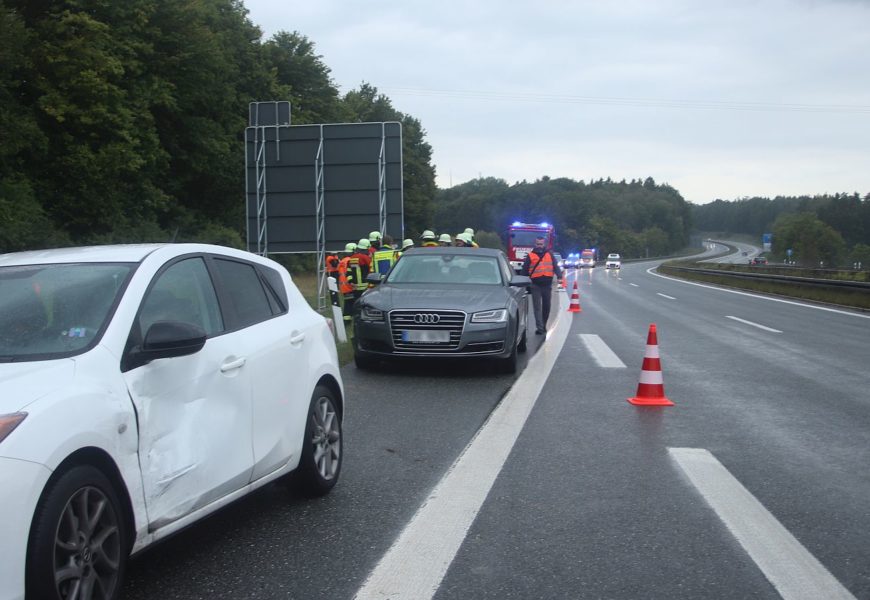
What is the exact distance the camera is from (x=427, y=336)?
10.5 meters

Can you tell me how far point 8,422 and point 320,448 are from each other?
2.61 metres

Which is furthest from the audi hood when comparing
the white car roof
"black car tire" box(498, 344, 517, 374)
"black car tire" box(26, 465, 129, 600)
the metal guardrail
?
the metal guardrail

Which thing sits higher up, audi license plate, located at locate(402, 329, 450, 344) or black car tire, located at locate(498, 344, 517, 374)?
audi license plate, located at locate(402, 329, 450, 344)

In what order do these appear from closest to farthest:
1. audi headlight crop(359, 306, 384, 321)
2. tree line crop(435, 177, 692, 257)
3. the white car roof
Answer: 1. the white car roof
2. audi headlight crop(359, 306, 384, 321)
3. tree line crop(435, 177, 692, 257)

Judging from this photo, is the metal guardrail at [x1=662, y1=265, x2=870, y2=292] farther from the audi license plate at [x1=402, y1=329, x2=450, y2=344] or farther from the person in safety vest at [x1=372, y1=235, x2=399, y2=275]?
the audi license plate at [x1=402, y1=329, x2=450, y2=344]

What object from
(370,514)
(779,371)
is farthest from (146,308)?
(779,371)

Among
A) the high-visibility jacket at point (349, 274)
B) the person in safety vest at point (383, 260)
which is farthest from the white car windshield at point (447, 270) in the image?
the high-visibility jacket at point (349, 274)

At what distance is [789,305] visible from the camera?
2562 cm

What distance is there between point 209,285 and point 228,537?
132cm

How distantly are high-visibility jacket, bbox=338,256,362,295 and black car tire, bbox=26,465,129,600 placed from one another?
1188 centimetres

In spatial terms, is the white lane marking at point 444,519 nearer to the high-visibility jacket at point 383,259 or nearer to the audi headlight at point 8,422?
the audi headlight at point 8,422

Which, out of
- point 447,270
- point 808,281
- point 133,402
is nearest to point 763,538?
point 133,402

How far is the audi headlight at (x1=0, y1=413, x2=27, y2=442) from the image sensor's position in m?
2.96

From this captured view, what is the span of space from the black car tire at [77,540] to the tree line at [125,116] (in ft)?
83.5
